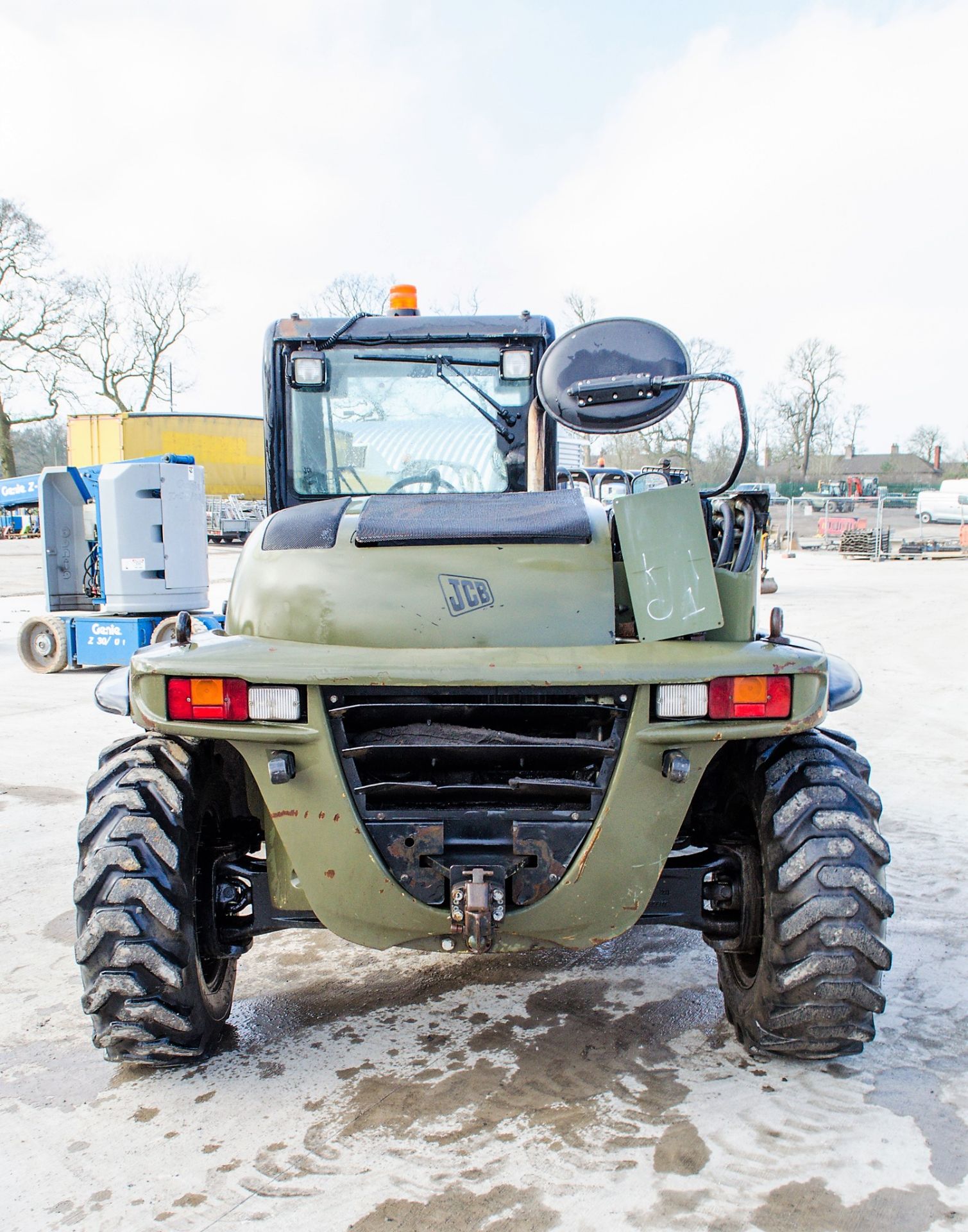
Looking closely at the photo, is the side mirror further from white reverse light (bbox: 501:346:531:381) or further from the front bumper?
white reverse light (bbox: 501:346:531:381)

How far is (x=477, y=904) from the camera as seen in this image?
2.41 meters

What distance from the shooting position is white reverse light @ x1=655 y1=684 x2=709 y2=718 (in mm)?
2406

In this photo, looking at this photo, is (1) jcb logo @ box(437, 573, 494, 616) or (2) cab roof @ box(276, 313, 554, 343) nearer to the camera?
(1) jcb logo @ box(437, 573, 494, 616)

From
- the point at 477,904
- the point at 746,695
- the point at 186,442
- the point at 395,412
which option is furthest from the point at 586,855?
the point at 186,442

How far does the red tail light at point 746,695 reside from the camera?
94.8 inches

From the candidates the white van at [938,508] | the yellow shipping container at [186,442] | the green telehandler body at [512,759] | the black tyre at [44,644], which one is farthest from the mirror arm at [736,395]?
the white van at [938,508]

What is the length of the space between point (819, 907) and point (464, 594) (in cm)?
120

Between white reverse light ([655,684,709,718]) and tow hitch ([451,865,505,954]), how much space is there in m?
0.58

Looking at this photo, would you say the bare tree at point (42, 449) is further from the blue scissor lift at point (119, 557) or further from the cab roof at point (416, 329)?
the cab roof at point (416, 329)

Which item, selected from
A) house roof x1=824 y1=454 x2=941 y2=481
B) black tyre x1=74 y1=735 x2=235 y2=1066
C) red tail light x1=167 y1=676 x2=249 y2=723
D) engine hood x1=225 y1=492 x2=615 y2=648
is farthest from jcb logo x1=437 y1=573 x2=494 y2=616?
house roof x1=824 y1=454 x2=941 y2=481

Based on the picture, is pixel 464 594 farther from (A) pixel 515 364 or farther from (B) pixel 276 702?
(A) pixel 515 364

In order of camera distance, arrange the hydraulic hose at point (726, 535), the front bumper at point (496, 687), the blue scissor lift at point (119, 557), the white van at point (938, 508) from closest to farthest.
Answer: the front bumper at point (496, 687) → the hydraulic hose at point (726, 535) → the blue scissor lift at point (119, 557) → the white van at point (938, 508)

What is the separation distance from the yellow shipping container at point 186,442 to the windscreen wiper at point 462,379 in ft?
83.1

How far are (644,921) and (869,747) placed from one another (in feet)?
14.0
